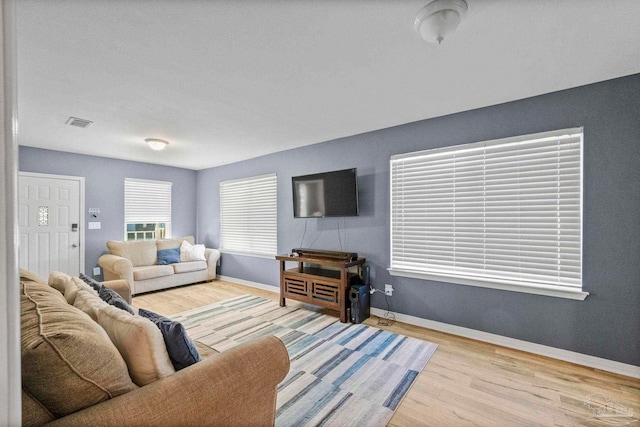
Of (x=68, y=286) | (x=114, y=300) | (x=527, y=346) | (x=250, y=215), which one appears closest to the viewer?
(x=114, y=300)

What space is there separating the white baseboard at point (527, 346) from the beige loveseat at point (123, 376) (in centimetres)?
238

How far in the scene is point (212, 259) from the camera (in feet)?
18.4

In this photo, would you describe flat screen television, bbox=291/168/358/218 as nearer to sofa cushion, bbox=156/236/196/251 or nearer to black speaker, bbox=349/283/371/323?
black speaker, bbox=349/283/371/323

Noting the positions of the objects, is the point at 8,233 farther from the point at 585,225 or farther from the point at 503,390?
the point at 585,225

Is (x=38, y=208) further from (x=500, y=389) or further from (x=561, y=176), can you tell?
(x=561, y=176)

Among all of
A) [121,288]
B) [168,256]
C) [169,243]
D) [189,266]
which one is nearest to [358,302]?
[121,288]

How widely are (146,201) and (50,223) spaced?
1.48 metres

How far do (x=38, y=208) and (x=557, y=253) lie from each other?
683cm

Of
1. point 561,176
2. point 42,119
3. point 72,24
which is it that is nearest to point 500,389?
point 561,176

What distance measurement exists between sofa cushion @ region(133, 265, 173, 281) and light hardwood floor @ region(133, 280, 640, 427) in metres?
4.36

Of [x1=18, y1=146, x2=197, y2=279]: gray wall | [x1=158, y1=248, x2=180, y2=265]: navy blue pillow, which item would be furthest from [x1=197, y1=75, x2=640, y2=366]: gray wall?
[x1=18, y1=146, x2=197, y2=279]: gray wall

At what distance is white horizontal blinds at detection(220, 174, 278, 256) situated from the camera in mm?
4957

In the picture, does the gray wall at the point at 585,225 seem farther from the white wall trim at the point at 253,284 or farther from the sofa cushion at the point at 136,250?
the sofa cushion at the point at 136,250

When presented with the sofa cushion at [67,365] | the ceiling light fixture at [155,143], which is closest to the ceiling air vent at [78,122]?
the ceiling light fixture at [155,143]
